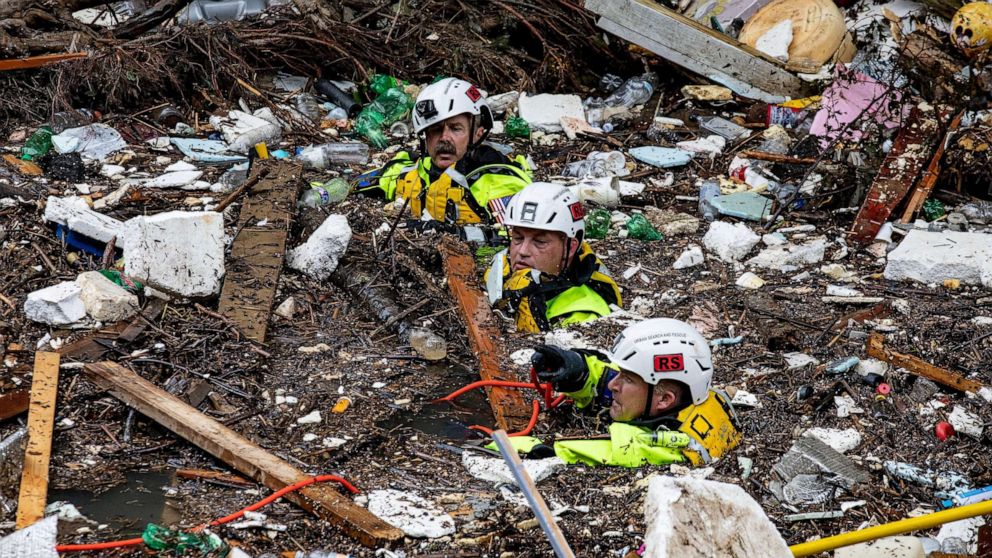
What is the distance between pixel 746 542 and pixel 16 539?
89.7 inches

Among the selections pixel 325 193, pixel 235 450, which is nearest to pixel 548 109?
pixel 325 193

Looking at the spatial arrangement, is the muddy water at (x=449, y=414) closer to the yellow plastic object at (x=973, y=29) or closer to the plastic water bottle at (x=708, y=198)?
the plastic water bottle at (x=708, y=198)

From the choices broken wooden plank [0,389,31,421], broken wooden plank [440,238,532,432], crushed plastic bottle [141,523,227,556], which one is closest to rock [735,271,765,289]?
broken wooden plank [440,238,532,432]

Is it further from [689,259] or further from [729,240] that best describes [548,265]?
[729,240]

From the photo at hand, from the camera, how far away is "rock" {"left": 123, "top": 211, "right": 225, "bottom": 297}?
575cm

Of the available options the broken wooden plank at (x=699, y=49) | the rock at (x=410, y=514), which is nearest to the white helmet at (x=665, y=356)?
the rock at (x=410, y=514)

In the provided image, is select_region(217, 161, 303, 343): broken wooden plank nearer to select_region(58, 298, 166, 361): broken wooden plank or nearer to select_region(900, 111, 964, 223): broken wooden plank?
select_region(58, 298, 166, 361): broken wooden plank

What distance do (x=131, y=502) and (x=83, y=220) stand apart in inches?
105

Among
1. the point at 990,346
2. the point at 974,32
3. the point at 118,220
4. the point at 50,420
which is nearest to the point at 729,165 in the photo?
the point at 974,32

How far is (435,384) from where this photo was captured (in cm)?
559

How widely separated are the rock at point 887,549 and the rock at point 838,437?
1054 mm

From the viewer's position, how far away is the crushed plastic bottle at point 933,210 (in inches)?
311

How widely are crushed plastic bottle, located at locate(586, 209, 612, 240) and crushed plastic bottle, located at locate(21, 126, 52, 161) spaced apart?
4.18 metres

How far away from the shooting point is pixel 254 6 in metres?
10.9
